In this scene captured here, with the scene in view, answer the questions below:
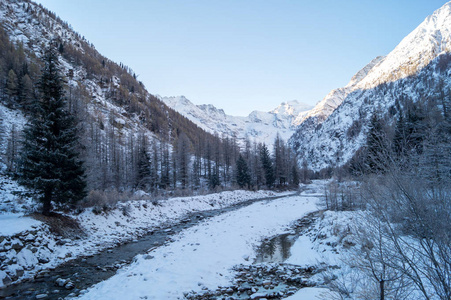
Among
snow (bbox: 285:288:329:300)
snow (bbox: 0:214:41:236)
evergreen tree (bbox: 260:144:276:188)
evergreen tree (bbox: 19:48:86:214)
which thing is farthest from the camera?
evergreen tree (bbox: 260:144:276:188)

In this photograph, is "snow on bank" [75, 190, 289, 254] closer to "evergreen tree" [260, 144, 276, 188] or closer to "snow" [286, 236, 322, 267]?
"snow" [286, 236, 322, 267]

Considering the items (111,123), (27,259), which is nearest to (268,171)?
(27,259)

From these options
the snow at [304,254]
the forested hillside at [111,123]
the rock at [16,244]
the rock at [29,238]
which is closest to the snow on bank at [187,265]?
the snow at [304,254]

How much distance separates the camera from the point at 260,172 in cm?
5072

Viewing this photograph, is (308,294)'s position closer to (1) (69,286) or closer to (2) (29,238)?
(1) (69,286)

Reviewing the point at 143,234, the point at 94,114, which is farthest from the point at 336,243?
the point at 94,114

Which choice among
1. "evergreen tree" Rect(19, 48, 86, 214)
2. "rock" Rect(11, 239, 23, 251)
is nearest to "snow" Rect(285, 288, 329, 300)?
"rock" Rect(11, 239, 23, 251)

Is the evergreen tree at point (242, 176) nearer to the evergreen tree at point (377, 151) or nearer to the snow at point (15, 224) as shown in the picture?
the snow at point (15, 224)

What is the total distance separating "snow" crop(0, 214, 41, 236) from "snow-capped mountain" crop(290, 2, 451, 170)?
355 feet

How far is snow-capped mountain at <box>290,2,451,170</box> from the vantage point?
10369 cm

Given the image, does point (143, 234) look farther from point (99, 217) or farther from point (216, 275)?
point (216, 275)

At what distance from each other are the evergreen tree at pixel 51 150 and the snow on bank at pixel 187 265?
619 cm

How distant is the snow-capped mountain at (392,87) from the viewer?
340 ft

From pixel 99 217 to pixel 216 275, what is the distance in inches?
392
